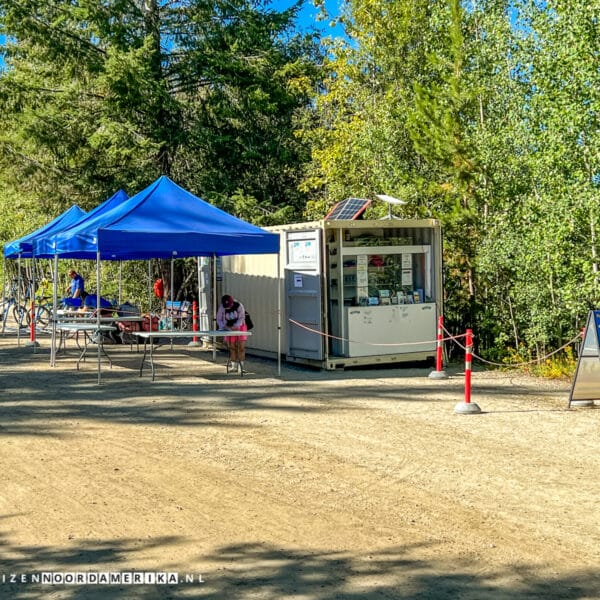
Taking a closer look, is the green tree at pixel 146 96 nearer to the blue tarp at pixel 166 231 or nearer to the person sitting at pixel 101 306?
the person sitting at pixel 101 306

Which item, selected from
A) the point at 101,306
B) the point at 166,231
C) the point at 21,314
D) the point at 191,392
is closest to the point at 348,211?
the point at 166,231

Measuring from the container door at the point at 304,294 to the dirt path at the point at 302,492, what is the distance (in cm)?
307

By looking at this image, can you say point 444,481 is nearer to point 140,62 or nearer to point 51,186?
point 140,62

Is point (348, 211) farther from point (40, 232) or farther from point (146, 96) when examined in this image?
point (146, 96)

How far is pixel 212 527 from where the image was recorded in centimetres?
669

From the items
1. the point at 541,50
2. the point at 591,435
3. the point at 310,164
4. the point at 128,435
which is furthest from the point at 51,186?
the point at 591,435

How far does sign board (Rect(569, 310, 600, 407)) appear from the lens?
12022 mm

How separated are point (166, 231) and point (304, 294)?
10.9 feet

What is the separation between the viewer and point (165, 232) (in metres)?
14.7

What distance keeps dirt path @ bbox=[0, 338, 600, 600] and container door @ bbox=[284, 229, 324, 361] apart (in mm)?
3069

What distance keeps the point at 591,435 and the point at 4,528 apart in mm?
6639

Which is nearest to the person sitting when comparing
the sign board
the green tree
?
the green tree

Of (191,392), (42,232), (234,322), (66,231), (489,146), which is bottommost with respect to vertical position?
(191,392)

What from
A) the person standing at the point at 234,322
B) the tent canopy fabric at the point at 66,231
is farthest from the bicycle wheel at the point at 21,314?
the person standing at the point at 234,322
